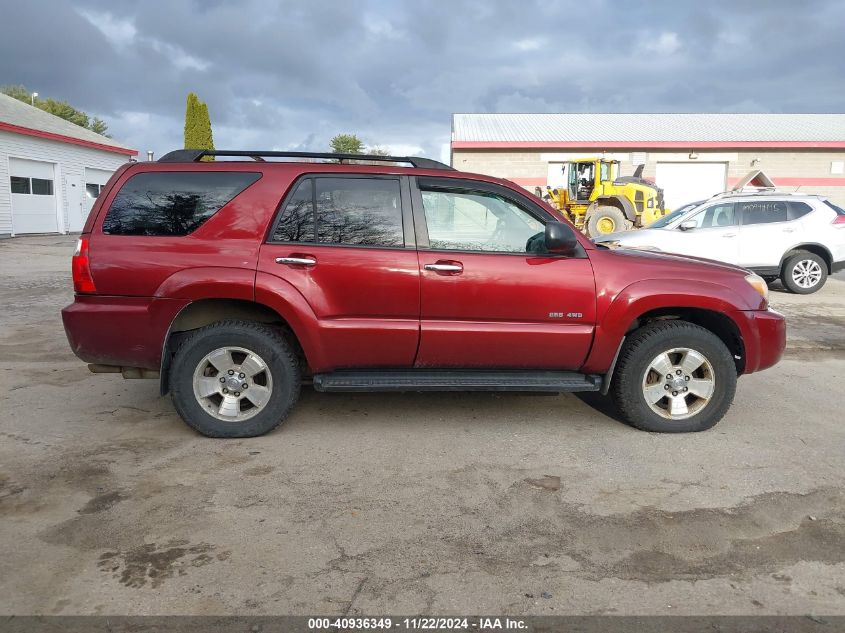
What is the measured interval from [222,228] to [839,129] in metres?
35.8

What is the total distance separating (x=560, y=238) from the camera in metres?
4.17

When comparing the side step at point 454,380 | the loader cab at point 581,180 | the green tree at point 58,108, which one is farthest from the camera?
the green tree at point 58,108

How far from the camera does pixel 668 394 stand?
14.8 feet

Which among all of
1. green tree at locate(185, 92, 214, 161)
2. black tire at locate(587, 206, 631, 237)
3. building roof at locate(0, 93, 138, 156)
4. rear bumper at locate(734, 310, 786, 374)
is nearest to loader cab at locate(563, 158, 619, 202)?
black tire at locate(587, 206, 631, 237)

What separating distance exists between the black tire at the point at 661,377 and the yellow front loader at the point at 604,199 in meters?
13.4

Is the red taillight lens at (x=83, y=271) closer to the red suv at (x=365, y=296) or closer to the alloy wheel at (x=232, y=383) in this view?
the red suv at (x=365, y=296)

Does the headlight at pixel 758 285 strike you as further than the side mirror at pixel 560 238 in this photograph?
Yes

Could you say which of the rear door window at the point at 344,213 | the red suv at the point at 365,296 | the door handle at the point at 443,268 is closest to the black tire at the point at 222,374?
the red suv at the point at 365,296

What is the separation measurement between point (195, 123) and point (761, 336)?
2307 centimetres

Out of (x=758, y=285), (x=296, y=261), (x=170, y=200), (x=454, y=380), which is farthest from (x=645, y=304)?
(x=170, y=200)

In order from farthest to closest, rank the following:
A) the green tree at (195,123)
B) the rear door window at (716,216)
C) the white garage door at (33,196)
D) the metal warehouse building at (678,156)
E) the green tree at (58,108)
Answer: the green tree at (58,108)
the metal warehouse building at (678,156)
the green tree at (195,123)
the white garage door at (33,196)
the rear door window at (716,216)

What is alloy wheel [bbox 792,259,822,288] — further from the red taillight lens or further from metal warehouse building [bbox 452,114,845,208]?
metal warehouse building [bbox 452,114,845,208]

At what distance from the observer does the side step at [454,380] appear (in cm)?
427

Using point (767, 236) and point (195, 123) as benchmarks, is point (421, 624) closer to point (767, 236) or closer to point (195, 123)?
point (767, 236)
